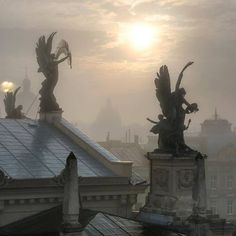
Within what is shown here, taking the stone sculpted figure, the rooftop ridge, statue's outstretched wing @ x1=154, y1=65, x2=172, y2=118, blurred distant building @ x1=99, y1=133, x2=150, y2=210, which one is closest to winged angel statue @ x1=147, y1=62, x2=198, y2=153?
statue's outstretched wing @ x1=154, y1=65, x2=172, y2=118

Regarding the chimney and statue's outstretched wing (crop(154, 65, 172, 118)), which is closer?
the chimney

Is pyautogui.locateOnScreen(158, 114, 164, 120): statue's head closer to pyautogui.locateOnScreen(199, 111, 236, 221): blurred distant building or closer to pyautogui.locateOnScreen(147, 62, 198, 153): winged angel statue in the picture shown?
pyautogui.locateOnScreen(147, 62, 198, 153): winged angel statue

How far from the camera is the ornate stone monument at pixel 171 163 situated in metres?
27.2

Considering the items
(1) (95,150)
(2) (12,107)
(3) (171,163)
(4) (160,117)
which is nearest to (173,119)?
(4) (160,117)

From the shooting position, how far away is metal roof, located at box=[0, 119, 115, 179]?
2820 cm

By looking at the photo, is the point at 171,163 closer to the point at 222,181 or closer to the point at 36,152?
the point at 36,152

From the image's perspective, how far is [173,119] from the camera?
28234mm

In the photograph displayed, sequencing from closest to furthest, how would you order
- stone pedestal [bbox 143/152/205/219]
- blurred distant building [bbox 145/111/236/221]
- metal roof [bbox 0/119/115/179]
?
stone pedestal [bbox 143/152/205/219]
metal roof [bbox 0/119/115/179]
blurred distant building [bbox 145/111/236/221]

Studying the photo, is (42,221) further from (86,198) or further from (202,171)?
(202,171)

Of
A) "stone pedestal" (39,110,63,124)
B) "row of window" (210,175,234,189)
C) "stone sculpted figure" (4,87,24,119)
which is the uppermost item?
"stone sculpted figure" (4,87,24,119)

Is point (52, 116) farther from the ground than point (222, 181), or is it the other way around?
point (52, 116)

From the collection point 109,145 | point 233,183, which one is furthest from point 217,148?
point 109,145

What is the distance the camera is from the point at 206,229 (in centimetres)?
2530

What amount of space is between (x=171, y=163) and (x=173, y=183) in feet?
3.01
